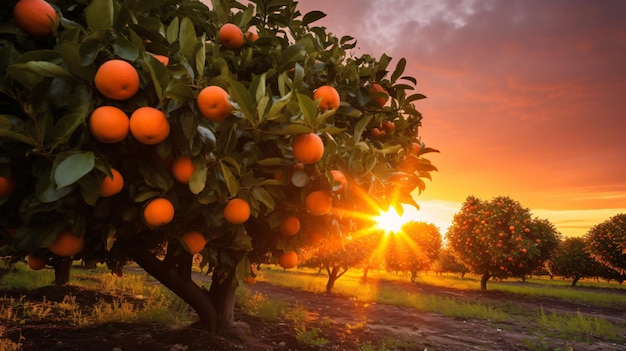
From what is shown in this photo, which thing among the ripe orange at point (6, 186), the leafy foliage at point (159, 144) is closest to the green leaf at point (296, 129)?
the leafy foliage at point (159, 144)

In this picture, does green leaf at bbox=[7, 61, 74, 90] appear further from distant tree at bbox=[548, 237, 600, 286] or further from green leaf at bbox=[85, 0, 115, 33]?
distant tree at bbox=[548, 237, 600, 286]

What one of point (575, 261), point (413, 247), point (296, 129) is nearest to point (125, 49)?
point (296, 129)

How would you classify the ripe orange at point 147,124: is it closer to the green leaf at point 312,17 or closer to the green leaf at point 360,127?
the green leaf at point 360,127

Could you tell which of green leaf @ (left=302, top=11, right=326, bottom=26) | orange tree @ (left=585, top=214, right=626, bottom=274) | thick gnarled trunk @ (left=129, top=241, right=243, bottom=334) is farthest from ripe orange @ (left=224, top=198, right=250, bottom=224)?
orange tree @ (left=585, top=214, right=626, bottom=274)

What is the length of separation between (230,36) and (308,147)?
1.41 m

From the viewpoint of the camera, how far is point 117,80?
5.38 feet

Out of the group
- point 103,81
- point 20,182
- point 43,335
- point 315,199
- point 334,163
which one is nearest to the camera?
point 103,81

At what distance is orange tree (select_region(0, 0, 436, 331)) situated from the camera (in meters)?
1.63

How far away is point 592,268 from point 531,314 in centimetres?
2923

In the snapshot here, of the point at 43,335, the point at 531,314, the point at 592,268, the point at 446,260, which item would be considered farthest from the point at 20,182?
the point at 446,260

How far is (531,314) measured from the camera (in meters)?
14.2

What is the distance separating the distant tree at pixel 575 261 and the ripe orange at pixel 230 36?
4105 cm

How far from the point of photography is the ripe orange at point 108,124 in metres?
1.63

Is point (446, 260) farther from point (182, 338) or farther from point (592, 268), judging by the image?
point (182, 338)
